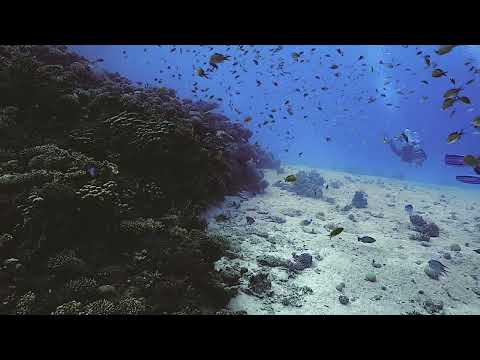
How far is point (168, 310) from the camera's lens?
5582mm

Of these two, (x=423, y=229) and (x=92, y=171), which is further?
(x=423, y=229)

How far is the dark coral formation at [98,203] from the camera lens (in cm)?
553

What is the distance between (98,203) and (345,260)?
7577mm

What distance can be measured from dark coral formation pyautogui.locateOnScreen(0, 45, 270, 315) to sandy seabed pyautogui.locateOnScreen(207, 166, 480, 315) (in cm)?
141

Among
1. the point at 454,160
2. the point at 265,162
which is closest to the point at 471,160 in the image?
the point at 454,160

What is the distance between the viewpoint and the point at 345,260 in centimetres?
947

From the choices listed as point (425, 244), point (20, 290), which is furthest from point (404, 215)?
point (20, 290)

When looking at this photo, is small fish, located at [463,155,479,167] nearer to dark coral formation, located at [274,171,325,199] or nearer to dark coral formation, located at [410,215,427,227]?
dark coral formation, located at [410,215,427,227]

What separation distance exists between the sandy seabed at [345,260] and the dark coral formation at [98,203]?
1407 mm

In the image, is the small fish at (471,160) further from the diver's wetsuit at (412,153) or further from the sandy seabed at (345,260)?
the diver's wetsuit at (412,153)

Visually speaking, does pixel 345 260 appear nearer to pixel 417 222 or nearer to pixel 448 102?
pixel 448 102

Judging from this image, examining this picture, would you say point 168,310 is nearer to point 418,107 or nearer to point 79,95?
point 79,95

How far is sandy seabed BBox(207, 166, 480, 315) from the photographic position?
725 centimetres
